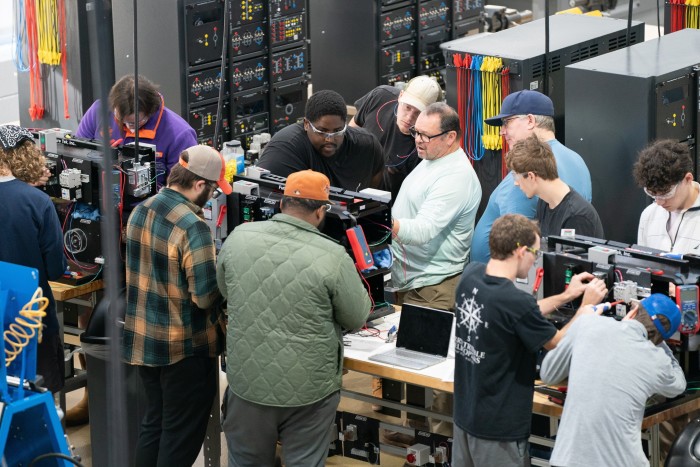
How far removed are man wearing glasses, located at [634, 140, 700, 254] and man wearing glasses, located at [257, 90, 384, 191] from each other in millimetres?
1447

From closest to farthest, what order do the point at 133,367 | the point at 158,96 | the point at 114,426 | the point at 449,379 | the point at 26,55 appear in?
the point at 114,426
the point at 449,379
the point at 133,367
the point at 158,96
the point at 26,55

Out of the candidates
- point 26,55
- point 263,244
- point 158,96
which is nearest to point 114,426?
point 263,244

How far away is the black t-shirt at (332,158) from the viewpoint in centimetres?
551

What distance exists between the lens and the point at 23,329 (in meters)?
4.22

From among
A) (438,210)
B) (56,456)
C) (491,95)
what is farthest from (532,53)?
(56,456)

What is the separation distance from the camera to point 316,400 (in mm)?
4203

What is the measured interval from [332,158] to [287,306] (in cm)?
161

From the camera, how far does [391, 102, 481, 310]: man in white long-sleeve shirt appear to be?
5.04 m

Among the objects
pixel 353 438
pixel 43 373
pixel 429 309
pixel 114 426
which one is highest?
pixel 114 426

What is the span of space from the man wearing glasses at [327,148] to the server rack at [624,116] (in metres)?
1.22

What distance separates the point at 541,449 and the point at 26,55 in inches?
204

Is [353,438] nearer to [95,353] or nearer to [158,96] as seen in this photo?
[95,353]

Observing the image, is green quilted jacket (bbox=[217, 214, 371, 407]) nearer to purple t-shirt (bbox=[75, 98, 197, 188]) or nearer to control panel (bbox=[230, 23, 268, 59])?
purple t-shirt (bbox=[75, 98, 197, 188])

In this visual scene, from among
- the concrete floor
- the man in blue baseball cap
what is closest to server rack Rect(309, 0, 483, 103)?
the concrete floor
